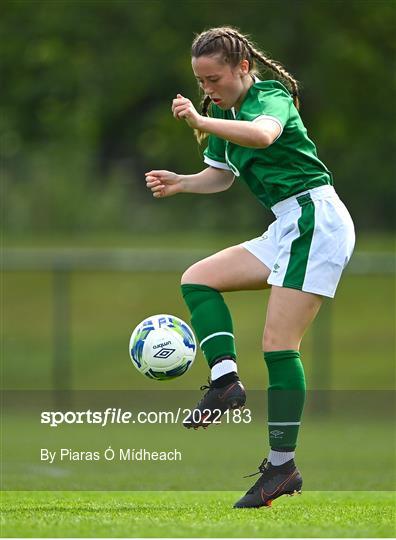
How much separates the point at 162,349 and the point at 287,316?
0.71m

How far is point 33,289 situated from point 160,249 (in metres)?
2.24

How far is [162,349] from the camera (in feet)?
21.0

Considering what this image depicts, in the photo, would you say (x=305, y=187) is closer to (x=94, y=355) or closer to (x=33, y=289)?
(x=94, y=355)

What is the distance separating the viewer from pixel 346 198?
68.1 ft

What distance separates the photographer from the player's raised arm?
6.56 metres

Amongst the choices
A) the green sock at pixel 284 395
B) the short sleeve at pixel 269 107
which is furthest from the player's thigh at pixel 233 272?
the short sleeve at pixel 269 107

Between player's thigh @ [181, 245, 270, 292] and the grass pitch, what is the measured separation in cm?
113

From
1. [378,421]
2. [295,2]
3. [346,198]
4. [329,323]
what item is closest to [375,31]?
[295,2]

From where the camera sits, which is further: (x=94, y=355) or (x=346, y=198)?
(x=346, y=198)

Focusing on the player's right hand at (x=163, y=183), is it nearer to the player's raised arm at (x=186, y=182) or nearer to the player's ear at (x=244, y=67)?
the player's raised arm at (x=186, y=182)

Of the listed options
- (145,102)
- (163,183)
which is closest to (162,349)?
(163,183)

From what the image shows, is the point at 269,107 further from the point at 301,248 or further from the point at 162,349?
the point at 162,349

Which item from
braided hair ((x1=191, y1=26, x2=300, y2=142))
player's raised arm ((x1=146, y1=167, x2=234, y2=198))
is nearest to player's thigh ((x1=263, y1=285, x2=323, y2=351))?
player's raised arm ((x1=146, y1=167, x2=234, y2=198))

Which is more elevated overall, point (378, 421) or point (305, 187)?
point (305, 187)
